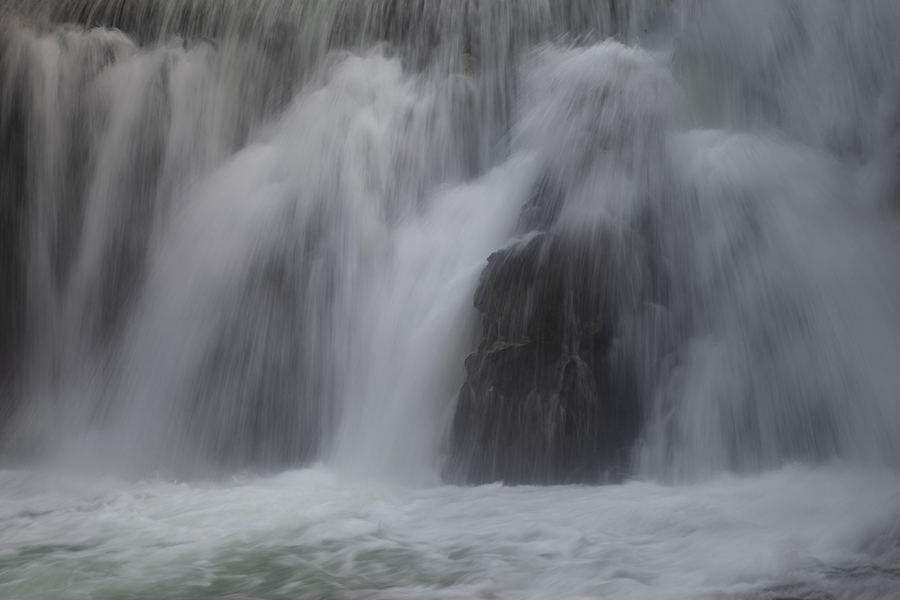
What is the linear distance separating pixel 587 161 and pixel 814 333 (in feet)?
6.49

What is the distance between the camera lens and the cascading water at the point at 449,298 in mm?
4086

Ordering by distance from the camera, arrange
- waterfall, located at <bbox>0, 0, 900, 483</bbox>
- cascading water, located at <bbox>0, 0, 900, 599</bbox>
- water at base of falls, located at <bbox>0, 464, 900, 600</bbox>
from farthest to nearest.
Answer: waterfall, located at <bbox>0, 0, 900, 483</bbox>, cascading water, located at <bbox>0, 0, 900, 599</bbox>, water at base of falls, located at <bbox>0, 464, 900, 600</bbox>

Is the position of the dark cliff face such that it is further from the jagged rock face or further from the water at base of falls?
the water at base of falls

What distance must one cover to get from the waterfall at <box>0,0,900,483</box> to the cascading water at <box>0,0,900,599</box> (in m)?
0.02

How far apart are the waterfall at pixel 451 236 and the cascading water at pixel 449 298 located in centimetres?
2

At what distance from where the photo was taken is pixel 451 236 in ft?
21.4

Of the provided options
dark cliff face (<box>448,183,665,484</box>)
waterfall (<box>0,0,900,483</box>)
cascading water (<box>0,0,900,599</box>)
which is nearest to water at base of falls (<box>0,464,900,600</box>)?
cascading water (<box>0,0,900,599</box>)

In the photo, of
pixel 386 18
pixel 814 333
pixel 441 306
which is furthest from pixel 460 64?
pixel 814 333

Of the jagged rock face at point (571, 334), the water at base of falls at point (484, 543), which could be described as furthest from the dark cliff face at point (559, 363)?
the water at base of falls at point (484, 543)

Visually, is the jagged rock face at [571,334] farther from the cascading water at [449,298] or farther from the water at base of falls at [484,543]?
the water at base of falls at [484,543]

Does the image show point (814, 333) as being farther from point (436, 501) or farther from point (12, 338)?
point (12, 338)

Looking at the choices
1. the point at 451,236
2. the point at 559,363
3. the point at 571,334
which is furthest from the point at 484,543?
the point at 451,236

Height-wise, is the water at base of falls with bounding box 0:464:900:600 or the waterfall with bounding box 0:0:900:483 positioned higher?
A: the waterfall with bounding box 0:0:900:483

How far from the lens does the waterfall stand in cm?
499
